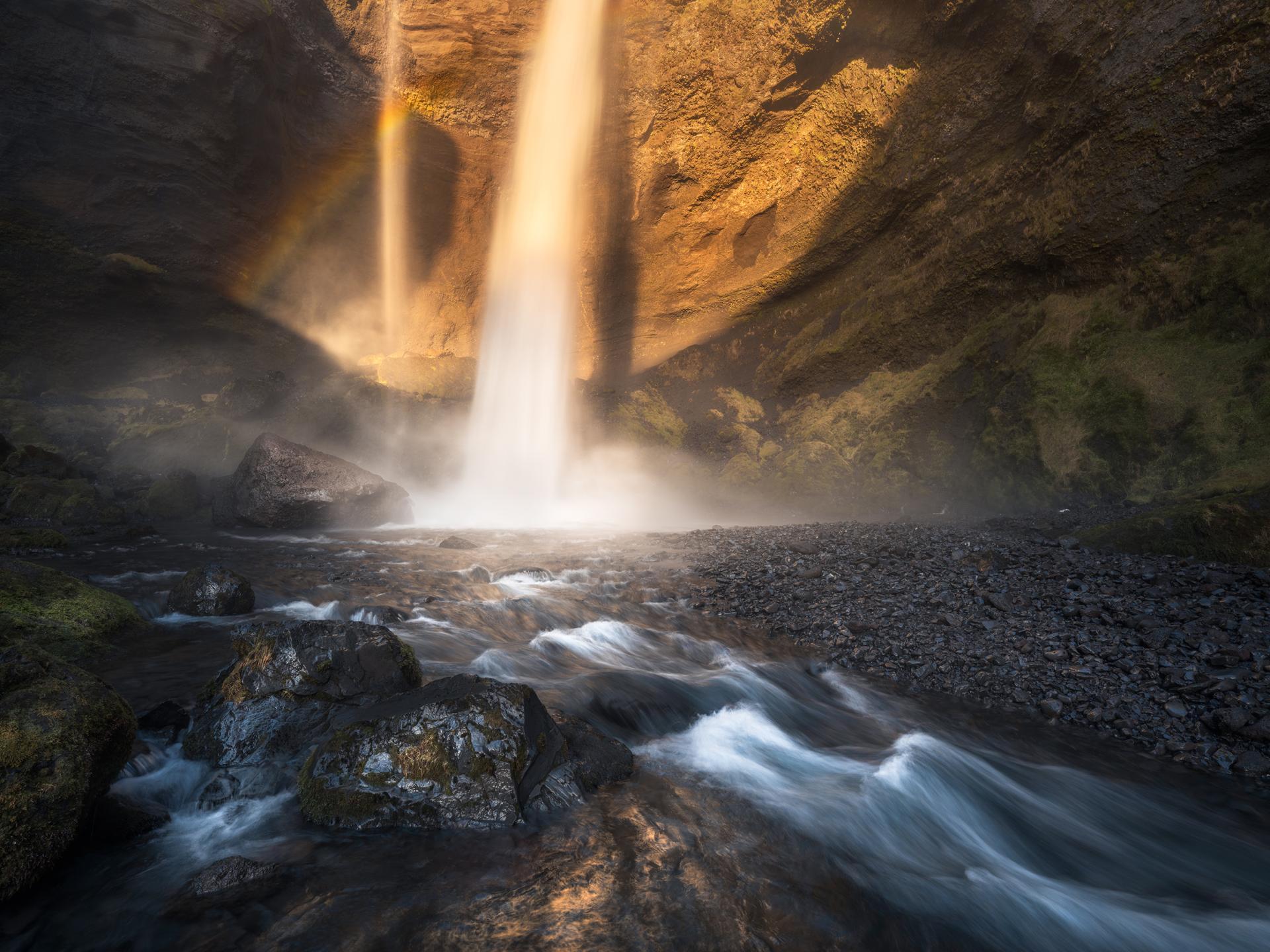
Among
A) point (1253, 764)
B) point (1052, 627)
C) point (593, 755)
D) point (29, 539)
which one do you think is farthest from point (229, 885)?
point (29, 539)

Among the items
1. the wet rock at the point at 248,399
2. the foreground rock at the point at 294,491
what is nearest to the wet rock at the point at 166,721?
the foreground rock at the point at 294,491

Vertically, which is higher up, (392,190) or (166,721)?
(392,190)

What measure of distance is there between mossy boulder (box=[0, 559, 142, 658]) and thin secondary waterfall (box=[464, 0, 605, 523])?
46.9ft

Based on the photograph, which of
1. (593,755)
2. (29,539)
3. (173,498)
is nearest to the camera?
(593,755)

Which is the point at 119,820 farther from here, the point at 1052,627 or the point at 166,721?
the point at 1052,627

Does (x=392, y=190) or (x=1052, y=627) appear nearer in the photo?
(x=1052, y=627)

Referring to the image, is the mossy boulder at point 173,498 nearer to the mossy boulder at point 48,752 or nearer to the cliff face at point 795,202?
the cliff face at point 795,202

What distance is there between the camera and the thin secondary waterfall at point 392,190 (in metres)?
23.9

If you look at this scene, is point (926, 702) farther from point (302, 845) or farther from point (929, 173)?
point (929, 173)

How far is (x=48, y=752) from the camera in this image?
8.84 ft

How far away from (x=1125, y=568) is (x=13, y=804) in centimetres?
971

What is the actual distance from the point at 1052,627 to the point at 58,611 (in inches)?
391

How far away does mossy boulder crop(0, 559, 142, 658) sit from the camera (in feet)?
17.1

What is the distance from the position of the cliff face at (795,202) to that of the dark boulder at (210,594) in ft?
48.5
